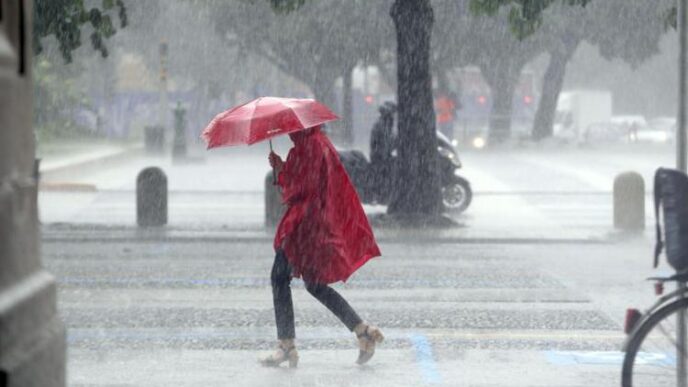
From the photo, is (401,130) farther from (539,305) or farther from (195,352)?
(195,352)

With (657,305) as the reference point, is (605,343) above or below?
below

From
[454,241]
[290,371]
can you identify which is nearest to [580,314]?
Result: [290,371]

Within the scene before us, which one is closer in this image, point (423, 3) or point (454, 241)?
point (454, 241)

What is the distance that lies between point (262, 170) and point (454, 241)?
19927 millimetres

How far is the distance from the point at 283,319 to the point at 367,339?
52 cm

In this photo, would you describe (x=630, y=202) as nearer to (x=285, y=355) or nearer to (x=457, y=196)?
(x=457, y=196)

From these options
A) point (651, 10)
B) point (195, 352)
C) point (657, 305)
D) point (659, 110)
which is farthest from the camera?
point (659, 110)

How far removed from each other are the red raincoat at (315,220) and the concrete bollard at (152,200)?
10.7 m

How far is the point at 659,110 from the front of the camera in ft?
329

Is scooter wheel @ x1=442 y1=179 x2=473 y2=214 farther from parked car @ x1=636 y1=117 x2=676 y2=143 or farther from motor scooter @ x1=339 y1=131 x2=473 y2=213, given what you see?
parked car @ x1=636 y1=117 x2=676 y2=143

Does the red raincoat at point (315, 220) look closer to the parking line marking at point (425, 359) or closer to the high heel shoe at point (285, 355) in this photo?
the high heel shoe at point (285, 355)

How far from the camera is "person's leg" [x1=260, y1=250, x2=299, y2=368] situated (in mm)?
8750

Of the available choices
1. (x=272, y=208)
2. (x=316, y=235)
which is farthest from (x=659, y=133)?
(x=316, y=235)

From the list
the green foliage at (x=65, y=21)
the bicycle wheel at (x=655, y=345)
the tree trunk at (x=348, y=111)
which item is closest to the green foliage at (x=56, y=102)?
the tree trunk at (x=348, y=111)
